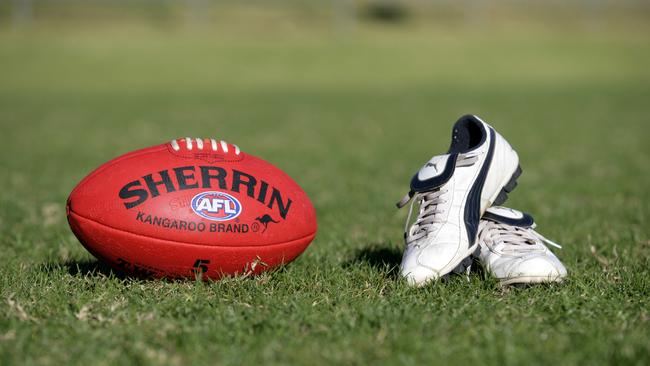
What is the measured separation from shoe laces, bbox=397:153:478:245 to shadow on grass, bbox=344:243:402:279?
0.19 meters

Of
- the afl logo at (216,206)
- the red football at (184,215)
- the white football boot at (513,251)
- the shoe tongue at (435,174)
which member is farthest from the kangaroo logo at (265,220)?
the white football boot at (513,251)

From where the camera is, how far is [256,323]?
9.08ft

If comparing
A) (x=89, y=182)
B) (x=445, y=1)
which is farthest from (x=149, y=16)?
(x=89, y=182)

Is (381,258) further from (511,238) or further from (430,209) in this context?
(511,238)

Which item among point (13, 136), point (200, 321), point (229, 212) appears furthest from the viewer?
point (13, 136)

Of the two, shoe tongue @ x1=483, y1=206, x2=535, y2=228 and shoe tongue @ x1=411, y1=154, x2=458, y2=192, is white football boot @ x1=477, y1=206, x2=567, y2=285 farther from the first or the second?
shoe tongue @ x1=411, y1=154, x2=458, y2=192

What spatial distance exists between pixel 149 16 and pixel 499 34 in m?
13.1

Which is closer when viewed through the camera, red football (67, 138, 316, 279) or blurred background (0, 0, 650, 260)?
red football (67, 138, 316, 279)

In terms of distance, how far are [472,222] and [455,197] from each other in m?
0.14

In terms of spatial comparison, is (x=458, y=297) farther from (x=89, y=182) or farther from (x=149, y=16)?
(x=149, y=16)

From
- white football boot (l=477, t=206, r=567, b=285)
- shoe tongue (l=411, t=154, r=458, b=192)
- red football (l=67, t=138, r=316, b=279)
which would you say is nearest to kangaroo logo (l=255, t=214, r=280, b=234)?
red football (l=67, t=138, r=316, b=279)

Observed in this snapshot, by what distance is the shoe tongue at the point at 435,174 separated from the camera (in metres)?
3.48

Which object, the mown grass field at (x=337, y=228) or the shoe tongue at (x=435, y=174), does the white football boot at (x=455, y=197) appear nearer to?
the shoe tongue at (x=435, y=174)

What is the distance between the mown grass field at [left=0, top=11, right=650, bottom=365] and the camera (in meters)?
2.58
